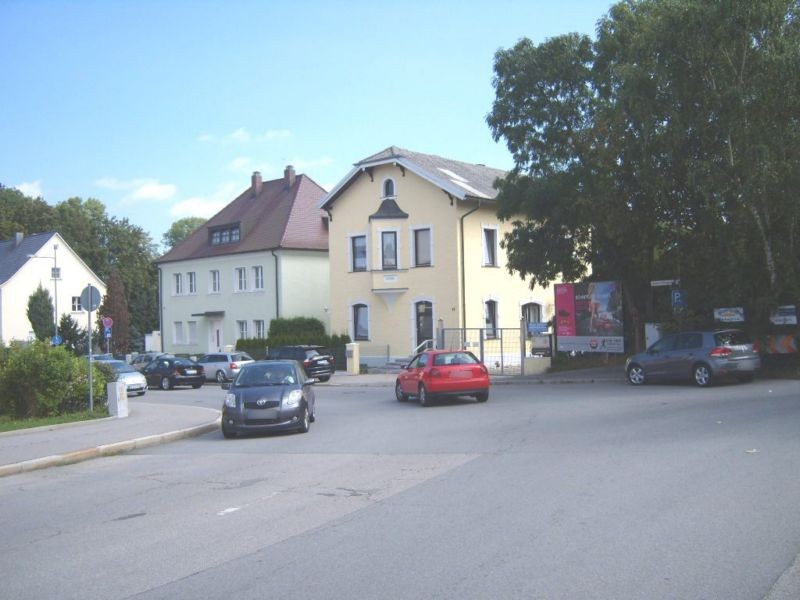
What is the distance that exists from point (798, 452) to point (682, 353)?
11675 mm

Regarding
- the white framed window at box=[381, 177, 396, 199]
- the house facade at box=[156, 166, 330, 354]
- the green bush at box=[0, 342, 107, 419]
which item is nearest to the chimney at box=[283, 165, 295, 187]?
the house facade at box=[156, 166, 330, 354]

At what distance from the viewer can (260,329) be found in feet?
156

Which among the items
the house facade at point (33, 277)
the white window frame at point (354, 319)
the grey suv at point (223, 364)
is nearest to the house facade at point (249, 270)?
the white window frame at point (354, 319)

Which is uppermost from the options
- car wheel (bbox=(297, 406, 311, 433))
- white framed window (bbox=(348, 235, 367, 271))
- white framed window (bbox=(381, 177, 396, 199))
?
white framed window (bbox=(381, 177, 396, 199))

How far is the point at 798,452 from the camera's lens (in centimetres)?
1124

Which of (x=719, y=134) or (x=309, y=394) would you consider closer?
(x=309, y=394)

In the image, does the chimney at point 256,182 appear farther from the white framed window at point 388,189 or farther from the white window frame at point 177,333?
the white framed window at point 388,189

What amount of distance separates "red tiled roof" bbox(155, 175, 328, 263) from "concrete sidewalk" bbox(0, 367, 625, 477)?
24.1 metres

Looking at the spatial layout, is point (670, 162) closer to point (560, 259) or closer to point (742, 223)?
point (742, 223)

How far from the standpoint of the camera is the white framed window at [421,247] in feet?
127

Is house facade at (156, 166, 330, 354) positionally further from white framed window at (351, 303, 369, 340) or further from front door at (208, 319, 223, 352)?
white framed window at (351, 303, 369, 340)

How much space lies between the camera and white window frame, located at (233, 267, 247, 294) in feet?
160

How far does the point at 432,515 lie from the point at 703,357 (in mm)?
15651

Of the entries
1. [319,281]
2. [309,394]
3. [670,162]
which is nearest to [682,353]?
[670,162]
